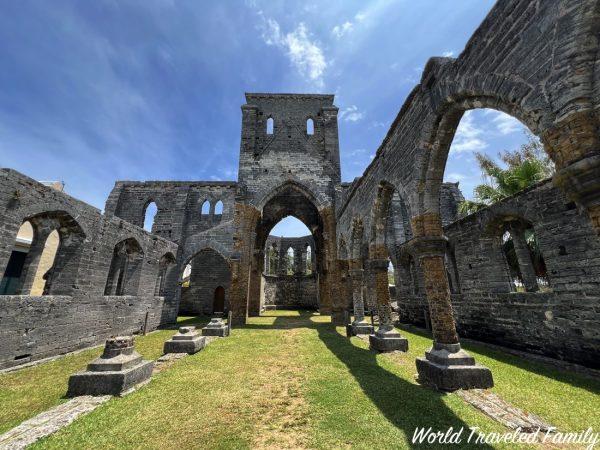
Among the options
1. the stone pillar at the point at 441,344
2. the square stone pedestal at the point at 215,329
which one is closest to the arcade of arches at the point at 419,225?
the stone pillar at the point at 441,344

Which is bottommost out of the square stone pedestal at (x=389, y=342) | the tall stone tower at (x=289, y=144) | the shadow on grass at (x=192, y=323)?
the shadow on grass at (x=192, y=323)

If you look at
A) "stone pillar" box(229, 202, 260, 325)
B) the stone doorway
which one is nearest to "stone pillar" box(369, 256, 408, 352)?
"stone pillar" box(229, 202, 260, 325)

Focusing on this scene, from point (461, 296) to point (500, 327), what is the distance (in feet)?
5.40

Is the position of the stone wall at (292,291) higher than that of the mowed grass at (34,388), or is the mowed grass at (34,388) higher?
the stone wall at (292,291)

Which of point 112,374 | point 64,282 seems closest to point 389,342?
point 112,374

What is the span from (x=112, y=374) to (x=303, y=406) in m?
3.13

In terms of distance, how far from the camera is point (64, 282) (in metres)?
7.76

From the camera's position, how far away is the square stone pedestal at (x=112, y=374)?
4141 mm

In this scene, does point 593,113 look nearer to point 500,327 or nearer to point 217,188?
point 500,327

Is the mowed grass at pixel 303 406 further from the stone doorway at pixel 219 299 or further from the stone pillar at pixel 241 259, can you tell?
the stone doorway at pixel 219 299

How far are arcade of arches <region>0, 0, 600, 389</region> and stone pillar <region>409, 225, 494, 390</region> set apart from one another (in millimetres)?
26

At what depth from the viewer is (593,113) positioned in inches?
90.8

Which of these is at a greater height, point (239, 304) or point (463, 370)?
point (239, 304)

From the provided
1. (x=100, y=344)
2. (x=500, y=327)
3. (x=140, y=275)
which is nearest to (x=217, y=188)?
(x=140, y=275)
